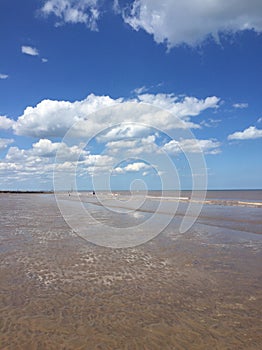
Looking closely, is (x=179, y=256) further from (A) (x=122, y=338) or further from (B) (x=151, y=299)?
(A) (x=122, y=338)

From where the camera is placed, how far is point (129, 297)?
7.77m

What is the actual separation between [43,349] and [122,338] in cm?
147

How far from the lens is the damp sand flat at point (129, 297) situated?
5680 mm

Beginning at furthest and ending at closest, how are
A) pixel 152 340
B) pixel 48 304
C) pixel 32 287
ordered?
pixel 32 287 → pixel 48 304 → pixel 152 340

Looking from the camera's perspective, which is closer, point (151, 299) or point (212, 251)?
point (151, 299)

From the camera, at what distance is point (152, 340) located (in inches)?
221

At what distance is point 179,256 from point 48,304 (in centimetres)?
678

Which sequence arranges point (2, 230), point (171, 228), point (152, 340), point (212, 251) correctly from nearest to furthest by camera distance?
point (152, 340)
point (212, 251)
point (2, 230)
point (171, 228)

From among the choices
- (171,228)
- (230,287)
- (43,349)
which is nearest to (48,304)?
(43,349)

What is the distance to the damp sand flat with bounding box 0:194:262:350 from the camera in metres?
5.68

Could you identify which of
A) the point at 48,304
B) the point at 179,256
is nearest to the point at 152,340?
the point at 48,304

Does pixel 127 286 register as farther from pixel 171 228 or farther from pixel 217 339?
pixel 171 228

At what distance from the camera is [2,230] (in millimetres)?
18281

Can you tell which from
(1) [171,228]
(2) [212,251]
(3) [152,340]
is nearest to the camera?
(3) [152,340]
